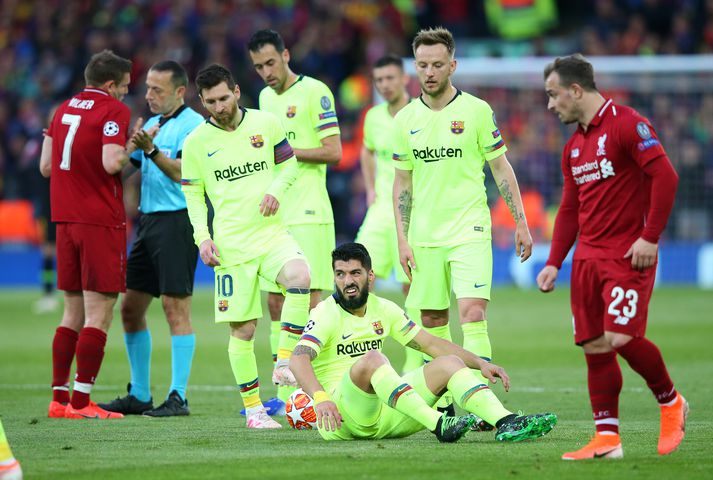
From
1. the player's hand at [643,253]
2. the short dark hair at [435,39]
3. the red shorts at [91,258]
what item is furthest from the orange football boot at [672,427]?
the red shorts at [91,258]

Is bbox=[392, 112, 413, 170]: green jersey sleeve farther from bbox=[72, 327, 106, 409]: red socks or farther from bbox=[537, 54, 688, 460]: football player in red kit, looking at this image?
bbox=[72, 327, 106, 409]: red socks

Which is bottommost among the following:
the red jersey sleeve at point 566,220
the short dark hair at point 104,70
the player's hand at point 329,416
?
the player's hand at point 329,416

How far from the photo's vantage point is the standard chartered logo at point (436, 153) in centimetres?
891

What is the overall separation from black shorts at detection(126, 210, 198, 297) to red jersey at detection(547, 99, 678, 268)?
11.7 feet

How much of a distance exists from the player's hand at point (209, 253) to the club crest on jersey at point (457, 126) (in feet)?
6.29

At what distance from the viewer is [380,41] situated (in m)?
25.8

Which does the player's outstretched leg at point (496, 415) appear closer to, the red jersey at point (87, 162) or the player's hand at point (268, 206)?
the player's hand at point (268, 206)

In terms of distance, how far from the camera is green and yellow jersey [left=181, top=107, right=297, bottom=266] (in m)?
8.86

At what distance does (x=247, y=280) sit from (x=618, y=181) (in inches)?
119

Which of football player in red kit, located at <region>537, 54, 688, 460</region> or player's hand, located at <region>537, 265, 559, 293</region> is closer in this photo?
football player in red kit, located at <region>537, 54, 688, 460</region>

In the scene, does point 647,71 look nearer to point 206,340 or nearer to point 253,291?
point 206,340

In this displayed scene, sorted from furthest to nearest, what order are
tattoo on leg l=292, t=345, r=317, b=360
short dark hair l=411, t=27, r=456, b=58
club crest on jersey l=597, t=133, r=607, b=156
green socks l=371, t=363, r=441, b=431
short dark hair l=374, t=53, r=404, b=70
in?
short dark hair l=374, t=53, r=404, b=70, short dark hair l=411, t=27, r=456, b=58, tattoo on leg l=292, t=345, r=317, b=360, green socks l=371, t=363, r=441, b=431, club crest on jersey l=597, t=133, r=607, b=156

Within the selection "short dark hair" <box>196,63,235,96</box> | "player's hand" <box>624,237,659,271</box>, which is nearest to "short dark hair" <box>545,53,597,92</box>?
"player's hand" <box>624,237,659,271</box>

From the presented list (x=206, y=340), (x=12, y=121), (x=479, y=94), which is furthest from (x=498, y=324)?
(x=12, y=121)
